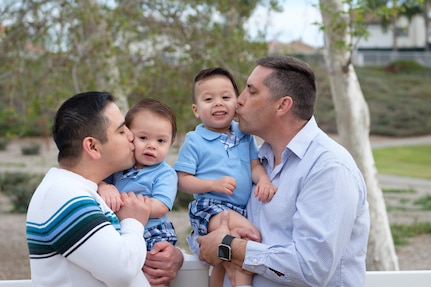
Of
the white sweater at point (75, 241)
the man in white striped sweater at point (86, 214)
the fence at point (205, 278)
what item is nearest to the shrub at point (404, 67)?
the fence at point (205, 278)

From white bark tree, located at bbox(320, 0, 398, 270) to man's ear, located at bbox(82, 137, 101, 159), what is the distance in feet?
16.3

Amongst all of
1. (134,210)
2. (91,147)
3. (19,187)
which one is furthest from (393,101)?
(91,147)

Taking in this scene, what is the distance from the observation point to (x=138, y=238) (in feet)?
8.96

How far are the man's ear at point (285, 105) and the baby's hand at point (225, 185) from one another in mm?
357

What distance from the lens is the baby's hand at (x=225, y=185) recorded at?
3242mm

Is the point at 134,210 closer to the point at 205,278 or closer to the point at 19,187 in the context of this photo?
the point at 205,278

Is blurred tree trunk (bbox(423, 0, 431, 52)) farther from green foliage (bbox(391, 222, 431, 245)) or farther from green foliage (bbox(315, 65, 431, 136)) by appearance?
green foliage (bbox(391, 222, 431, 245))

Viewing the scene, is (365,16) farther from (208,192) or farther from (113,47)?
(208,192)

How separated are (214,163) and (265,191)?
304 millimetres

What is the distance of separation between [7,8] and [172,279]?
21.4 feet

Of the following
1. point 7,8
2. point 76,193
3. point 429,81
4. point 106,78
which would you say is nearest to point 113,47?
point 106,78

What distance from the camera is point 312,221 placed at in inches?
118

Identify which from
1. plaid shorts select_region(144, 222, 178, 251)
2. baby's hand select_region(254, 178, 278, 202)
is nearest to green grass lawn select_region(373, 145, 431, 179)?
baby's hand select_region(254, 178, 278, 202)

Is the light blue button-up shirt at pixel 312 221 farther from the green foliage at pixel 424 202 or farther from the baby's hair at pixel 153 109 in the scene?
the green foliage at pixel 424 202
